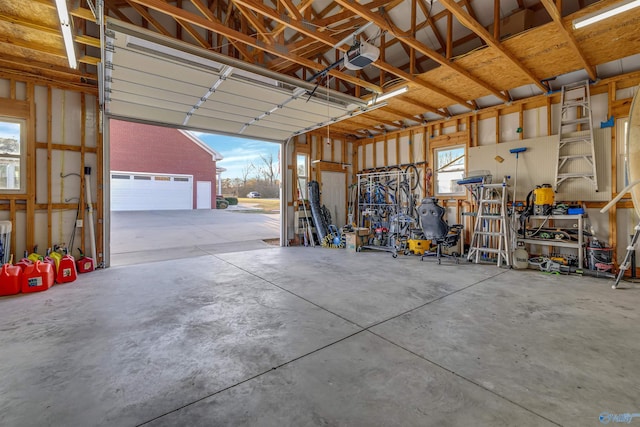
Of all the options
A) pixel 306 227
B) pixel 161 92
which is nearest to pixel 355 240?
pixel 306 227

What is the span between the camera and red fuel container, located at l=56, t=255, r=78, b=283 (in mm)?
4527

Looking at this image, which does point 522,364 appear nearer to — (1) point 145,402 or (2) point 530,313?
(2) point 530,313

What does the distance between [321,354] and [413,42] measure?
4.08 m

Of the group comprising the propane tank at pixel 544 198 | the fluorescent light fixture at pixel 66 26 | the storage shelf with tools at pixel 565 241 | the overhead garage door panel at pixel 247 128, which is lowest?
the storage shelf with tools at pixel 565 241

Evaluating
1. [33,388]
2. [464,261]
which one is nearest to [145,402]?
[33,388]

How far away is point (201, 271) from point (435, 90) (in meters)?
5.79

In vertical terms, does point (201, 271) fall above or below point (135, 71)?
below

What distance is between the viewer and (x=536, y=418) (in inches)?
65.7

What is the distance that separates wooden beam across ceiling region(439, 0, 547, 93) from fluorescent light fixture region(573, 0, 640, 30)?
0.82 meters

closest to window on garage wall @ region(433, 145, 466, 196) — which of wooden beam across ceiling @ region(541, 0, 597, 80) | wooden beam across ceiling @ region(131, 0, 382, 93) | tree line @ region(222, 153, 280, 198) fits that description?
wooden beam across ceiling @ region(541, 0, 597, 80)

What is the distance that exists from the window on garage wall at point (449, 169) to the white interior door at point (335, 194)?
306 cm

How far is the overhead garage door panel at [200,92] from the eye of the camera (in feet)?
11.6

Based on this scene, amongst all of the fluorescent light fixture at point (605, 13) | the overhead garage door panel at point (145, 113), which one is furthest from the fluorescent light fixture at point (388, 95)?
the overhead garage door panel at point (145, 113)

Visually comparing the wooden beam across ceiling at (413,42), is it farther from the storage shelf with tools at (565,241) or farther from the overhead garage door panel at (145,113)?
the overhead garage door panel at (145,113)
